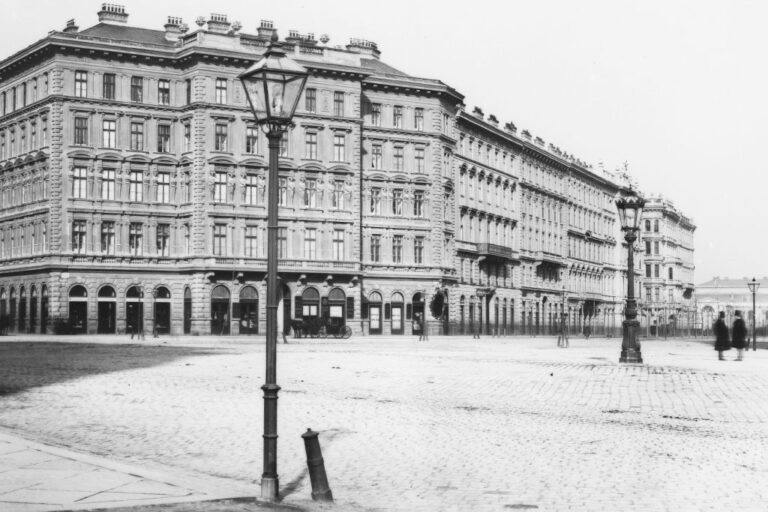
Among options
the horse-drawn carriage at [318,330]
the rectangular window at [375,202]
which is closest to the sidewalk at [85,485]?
the horse-drawn carriage at [318,330]

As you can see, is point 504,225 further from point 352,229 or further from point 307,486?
point 307,486

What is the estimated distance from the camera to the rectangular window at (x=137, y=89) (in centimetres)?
6291

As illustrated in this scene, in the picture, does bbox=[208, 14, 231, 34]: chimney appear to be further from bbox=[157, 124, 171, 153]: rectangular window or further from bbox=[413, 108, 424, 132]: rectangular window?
bbox=[413, 108, 424, 132]: rectangular window

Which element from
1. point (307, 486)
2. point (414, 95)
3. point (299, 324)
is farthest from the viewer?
point (414, 95)

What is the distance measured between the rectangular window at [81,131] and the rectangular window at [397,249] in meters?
20.3

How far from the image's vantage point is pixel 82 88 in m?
61.7

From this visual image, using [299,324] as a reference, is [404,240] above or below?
above

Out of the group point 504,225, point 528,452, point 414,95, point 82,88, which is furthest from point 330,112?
point 528,452

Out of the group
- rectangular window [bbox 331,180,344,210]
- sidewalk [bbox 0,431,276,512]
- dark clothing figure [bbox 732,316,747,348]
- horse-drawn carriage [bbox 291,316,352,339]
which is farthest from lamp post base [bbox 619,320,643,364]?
rectangular window [bbox 331,180,344,210]

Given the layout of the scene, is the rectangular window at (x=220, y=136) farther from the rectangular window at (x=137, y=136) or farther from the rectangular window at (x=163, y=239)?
the rectangular window at (x=163, y=239)

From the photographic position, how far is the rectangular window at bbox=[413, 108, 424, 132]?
70.8 m

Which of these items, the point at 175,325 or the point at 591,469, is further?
the point at 175,325

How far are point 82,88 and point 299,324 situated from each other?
19363 millimetres

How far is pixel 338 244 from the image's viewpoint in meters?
66.1
